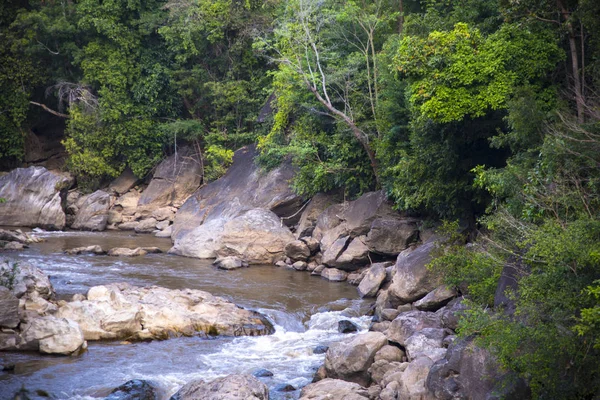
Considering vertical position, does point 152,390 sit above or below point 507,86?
below

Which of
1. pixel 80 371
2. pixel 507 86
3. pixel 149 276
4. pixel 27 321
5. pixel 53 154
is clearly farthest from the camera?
pixel 53 154

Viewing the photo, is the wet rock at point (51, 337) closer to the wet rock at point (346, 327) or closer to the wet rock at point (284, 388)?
the wet rock at point (284, 388)

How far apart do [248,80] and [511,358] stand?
26130mm

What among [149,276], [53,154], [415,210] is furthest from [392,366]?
[53,154]

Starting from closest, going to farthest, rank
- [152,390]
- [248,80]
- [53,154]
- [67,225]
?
1. [152,390]
2. [67,225]
3. [248,80]
4. [53,154]

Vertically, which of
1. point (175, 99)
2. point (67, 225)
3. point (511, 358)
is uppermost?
point (175, 99)

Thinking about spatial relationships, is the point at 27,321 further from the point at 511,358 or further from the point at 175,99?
the point at 175,99

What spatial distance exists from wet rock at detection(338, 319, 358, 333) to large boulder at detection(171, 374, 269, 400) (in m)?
4.76

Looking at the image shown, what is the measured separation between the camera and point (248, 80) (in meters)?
33.1

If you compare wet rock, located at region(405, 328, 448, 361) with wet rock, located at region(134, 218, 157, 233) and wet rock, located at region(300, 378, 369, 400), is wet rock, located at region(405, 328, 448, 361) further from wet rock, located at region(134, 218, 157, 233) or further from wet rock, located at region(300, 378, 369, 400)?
→ wet rock, located at region(134, 218, 157, 233)

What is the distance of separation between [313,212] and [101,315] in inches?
454

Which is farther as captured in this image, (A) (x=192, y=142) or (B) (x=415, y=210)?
(A) (x=192, y=142)

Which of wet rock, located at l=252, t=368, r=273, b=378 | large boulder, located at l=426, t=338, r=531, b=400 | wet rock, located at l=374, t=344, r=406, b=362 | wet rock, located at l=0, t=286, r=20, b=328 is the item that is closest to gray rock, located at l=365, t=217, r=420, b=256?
wet rock, located at l=374, t=344, r=406, b=362

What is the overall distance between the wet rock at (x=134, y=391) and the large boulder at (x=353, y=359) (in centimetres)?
338
